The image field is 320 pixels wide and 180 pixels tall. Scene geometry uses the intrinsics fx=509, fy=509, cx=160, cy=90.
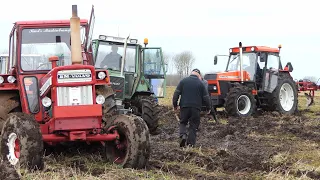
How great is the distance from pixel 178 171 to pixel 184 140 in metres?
2.88

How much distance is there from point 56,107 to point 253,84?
1095 cm

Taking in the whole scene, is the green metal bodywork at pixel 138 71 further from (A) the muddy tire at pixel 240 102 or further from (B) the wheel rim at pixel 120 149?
(B) the wheel rim at pixel 120 149

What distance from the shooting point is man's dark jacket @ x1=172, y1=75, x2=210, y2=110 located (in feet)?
31.4

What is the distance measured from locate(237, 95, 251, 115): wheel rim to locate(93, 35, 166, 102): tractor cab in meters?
4.04

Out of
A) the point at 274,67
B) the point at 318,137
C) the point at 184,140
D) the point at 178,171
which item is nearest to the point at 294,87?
the point at 274,67

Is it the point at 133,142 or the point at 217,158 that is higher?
the point at 133,142

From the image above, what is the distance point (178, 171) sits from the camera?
6.68 m

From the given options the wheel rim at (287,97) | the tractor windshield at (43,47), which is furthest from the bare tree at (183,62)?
the tractor windshield at (43,47)

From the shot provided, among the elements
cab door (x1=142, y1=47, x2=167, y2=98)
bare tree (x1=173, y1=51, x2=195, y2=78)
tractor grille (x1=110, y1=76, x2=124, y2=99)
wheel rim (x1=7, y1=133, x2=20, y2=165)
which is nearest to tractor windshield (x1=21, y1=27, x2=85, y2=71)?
wheel rim (x1=7, y1=133, x2=20, y2=165)

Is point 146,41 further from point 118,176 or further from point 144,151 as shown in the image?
point 118,176

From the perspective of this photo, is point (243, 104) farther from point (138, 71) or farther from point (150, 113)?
point (150, 113)

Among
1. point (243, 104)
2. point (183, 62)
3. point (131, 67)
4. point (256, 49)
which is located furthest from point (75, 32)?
point (183, 62)

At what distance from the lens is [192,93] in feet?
31.5

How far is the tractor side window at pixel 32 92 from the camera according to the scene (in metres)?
7.45
